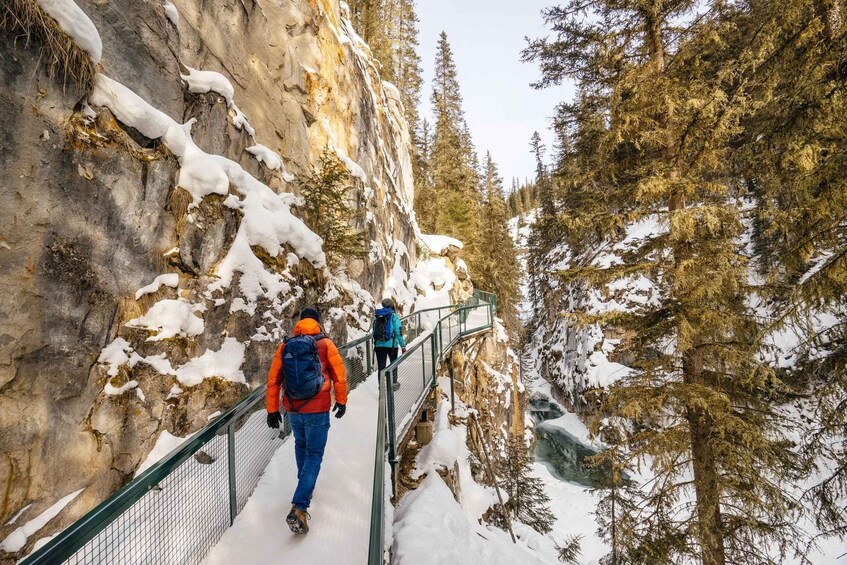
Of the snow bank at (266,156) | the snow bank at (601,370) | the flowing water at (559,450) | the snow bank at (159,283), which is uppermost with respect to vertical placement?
the snow bank at (266,156)

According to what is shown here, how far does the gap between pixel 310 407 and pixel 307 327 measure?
86 cm

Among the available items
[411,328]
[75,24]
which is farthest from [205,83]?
[411,328]

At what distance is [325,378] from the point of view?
419 centimetres

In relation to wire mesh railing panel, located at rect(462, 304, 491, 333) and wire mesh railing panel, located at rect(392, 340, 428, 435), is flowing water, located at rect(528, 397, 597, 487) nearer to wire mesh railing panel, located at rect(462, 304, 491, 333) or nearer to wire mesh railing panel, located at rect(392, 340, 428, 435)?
wire mesh railing panel, located at rect(462, 304, 491, 333)

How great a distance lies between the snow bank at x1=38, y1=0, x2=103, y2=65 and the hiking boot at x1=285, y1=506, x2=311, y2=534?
6.61m

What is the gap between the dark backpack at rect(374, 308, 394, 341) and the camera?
818cm

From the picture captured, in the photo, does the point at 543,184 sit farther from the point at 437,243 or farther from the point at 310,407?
the point at 310,407

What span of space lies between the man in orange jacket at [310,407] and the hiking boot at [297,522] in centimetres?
10

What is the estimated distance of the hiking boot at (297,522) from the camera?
367cm

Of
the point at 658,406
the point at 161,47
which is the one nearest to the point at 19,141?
the point at 161,47

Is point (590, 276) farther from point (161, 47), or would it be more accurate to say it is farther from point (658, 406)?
point (161, 47)

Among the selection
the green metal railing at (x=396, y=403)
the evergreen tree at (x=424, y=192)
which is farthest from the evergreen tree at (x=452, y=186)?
the green metal railing at (x=396, y=403)

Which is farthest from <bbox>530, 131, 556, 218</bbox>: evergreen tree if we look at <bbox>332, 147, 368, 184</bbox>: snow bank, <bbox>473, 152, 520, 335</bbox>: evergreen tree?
<bbox>332, 147, 368, 184</bbox>: snow bank

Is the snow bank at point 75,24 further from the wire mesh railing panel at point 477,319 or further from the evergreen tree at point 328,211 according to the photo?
the wire mesh railing panel at point 477,319
